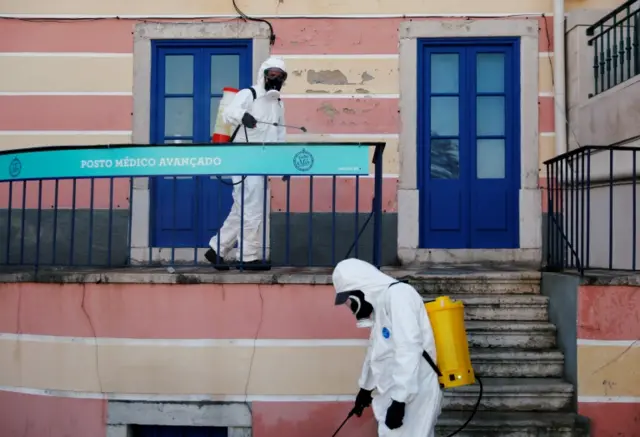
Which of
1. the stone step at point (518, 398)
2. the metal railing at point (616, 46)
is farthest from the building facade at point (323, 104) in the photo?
the stone step at point (518, 398)

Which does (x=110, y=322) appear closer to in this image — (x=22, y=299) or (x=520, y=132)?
(x=22, y=299)

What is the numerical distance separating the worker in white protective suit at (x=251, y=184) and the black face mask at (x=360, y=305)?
1802 millimetres

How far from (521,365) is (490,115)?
11.5ft

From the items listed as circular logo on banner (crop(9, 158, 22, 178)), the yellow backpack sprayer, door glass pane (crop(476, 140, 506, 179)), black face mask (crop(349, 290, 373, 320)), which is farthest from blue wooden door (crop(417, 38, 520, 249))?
circular logo on banner (crop(9, 158, 22, 178))

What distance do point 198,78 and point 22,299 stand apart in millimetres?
3462

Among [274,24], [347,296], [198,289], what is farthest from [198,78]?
[347,296]

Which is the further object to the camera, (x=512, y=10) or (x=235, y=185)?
(x=512, y=10)

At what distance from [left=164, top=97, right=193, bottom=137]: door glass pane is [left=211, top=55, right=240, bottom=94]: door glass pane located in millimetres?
353

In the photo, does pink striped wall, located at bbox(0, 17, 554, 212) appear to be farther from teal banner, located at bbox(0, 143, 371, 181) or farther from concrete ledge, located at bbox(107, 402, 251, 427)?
concrete ledge, located at bbox(107, 402, 251, 427)

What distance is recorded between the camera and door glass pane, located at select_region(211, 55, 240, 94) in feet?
27.7

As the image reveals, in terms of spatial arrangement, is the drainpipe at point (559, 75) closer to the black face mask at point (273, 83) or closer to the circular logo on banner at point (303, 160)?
the black face mask at point (273, 83)

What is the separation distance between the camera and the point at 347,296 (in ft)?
14.8

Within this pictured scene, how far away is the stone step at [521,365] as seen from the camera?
5.80 metres

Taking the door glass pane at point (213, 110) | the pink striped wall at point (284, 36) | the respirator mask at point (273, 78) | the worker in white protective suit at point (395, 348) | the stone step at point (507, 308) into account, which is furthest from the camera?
the door glass pane at point (213, 110)
